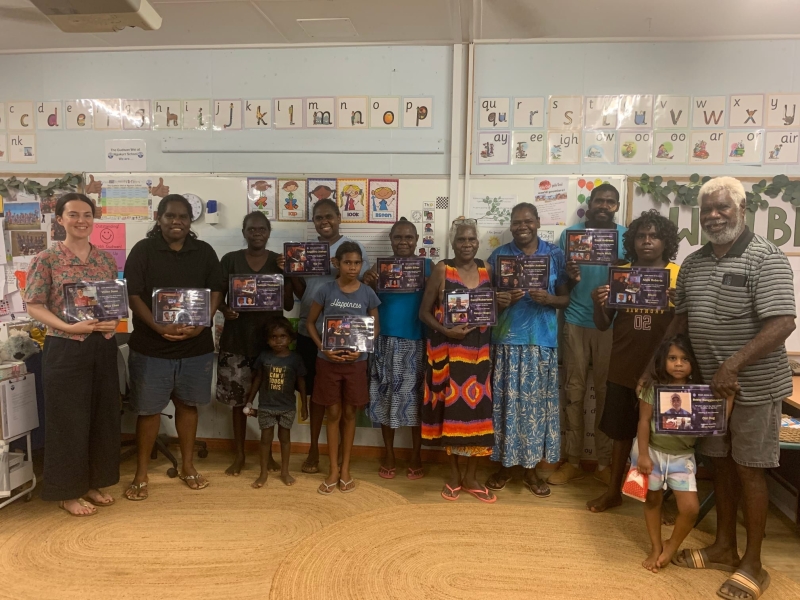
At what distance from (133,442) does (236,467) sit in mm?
892

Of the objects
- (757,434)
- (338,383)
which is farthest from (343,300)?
(757,434)

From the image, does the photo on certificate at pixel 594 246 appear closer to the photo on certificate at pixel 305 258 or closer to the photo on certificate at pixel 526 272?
the photo on certificate at pixel 526 272

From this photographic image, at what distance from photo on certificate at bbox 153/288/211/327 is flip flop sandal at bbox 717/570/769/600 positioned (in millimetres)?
2816

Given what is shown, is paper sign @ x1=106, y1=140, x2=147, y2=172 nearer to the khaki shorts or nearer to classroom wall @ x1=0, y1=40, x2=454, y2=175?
classroom wall @ x1=0, y1=40, x2=454, y2=175

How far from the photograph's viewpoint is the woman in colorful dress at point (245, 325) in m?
3.29

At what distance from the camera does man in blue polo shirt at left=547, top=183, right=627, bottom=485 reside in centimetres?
330

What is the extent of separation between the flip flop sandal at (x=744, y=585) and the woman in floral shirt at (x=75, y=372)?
3094 mm

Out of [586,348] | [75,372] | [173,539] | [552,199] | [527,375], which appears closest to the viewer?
[173,539]

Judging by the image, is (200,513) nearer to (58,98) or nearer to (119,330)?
(119,330)

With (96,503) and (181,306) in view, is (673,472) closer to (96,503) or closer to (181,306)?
(181,306)

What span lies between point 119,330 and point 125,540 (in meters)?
1.71

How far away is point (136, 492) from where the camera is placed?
3.12 metres

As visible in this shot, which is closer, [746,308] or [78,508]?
[746,308]

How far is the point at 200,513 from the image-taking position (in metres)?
2.96
